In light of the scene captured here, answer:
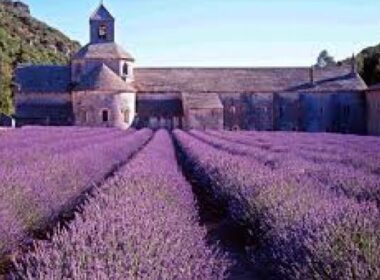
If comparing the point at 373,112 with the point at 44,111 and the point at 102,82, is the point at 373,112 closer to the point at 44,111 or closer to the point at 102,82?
the point at 102,82

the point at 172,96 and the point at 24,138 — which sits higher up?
the point at 172,96

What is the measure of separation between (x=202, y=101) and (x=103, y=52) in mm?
7506

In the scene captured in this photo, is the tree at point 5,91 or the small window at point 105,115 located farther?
the tree at point 5,91

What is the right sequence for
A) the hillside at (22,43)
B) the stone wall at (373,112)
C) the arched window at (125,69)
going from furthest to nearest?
the hillside at (22,43)
the arched window at (125,69)
the stone wall at (373,112)

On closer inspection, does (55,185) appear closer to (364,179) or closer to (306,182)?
(306,182)

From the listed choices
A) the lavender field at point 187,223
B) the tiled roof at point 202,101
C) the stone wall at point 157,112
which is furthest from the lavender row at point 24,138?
the stone wall at point 157,112

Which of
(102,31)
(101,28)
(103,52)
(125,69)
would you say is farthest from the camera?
(101,28)

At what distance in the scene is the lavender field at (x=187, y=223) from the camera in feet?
13.7

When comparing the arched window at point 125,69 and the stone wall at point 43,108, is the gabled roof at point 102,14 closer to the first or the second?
the arched window at point 125,69

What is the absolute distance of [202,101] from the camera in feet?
170

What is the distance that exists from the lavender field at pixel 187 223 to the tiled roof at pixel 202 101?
38.5 meters

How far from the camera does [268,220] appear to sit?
22.1ft

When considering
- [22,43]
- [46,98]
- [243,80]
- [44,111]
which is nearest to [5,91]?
[46,98]

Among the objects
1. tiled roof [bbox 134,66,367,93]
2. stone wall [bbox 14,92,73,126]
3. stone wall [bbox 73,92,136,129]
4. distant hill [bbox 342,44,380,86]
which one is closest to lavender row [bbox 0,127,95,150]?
stone wall [bbox 73,92,136,129]
